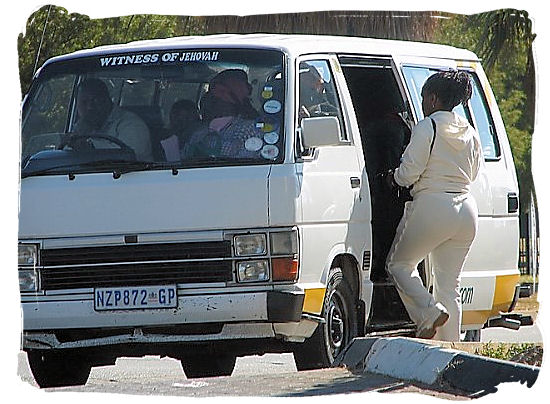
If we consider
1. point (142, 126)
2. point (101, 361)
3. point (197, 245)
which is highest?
point (142, 126)

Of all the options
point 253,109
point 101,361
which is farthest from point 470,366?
point 101,361

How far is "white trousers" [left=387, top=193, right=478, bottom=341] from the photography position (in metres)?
8.95

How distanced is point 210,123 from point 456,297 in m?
2.04

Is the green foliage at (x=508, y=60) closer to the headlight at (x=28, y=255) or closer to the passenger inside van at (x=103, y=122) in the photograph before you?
the passenger inside van at (x=103, y=122)

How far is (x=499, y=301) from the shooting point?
10125 millimetres

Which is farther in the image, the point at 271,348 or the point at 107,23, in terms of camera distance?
the point at 271,348

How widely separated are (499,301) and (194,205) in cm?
299

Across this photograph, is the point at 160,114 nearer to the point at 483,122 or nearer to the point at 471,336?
the point at 483,122

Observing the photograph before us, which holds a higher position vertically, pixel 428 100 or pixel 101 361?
pixel 428 100

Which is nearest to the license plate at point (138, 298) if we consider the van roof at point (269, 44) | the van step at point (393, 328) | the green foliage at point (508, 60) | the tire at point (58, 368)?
the tire at point (58, 368)

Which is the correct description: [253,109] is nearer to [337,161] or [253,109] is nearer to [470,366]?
[337,161]

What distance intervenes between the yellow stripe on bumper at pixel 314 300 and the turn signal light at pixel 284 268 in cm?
14

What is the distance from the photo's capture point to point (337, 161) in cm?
851

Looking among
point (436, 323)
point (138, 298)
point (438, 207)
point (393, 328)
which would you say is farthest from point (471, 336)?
point (138, 298)
